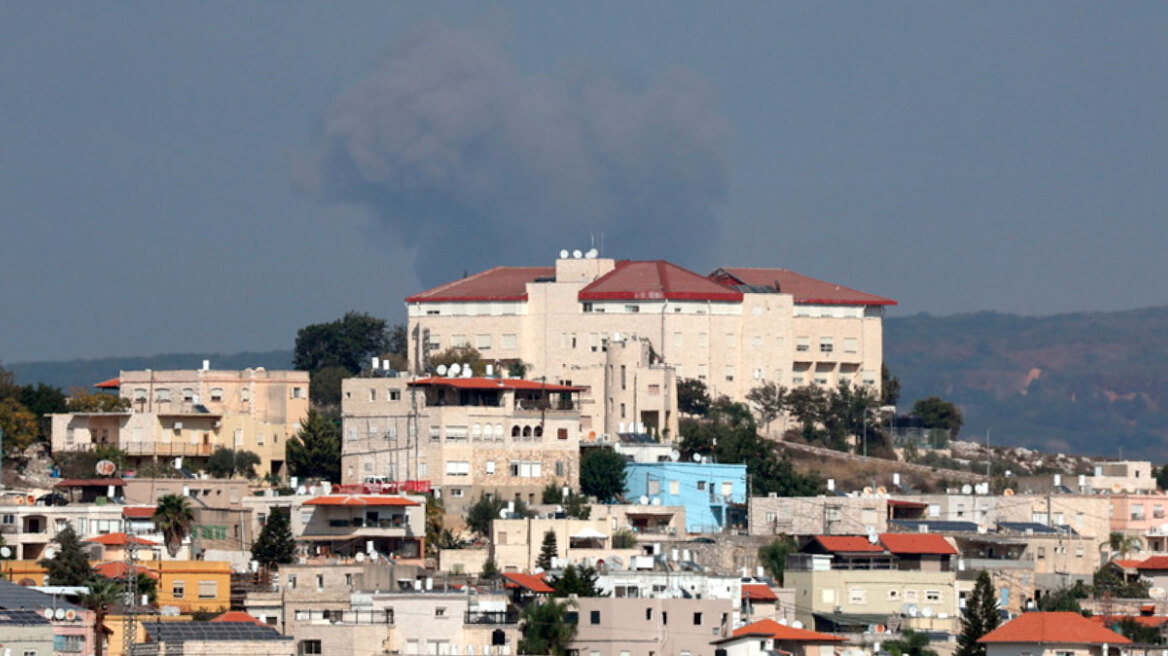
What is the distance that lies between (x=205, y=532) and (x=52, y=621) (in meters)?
18.1

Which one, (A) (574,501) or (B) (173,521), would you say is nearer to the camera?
(B) (173,521)

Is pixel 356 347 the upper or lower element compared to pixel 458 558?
upper

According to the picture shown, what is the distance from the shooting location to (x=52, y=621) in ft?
200

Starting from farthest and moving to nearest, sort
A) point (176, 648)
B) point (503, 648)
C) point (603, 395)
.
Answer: point (603, 395)
point (503, 648)
point (176, 648)

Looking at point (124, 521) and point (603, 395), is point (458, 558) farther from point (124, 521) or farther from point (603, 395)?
point (603, 395)

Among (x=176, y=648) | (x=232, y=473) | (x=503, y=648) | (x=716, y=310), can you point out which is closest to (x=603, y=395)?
Answer: (x=716, y=310)

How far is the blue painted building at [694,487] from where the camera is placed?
87.2 meters

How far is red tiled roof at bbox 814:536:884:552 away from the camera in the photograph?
75000mm

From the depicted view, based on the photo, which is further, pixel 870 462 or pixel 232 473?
pixel 870 462

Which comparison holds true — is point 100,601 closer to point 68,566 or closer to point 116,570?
point 68,566

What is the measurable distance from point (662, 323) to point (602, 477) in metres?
20.3

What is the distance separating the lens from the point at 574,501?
8306 centimetres

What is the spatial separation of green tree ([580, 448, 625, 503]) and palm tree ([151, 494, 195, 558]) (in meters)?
15.5

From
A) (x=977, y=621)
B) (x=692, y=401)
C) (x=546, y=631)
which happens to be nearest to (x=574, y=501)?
(x=546, y=631)
